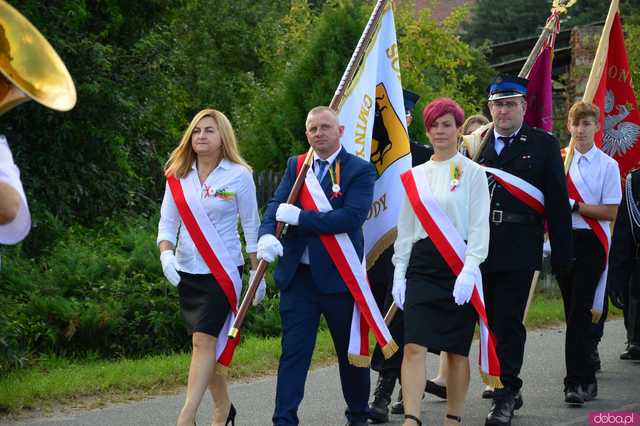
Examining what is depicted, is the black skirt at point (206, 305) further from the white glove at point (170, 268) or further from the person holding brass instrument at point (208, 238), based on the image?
the white glove at point (170, 268)

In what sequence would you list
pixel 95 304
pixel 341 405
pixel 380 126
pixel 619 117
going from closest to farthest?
pixel 341 405 → pixel 380 126 → pixel 95 304 → pixel 619 117

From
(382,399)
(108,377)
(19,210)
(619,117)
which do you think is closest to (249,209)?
(382,399)

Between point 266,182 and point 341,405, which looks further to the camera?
point 266,182

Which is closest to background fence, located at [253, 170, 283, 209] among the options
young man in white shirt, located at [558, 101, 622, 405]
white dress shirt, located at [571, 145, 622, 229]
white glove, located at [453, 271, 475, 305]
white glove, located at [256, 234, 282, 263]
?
young man in white shirt, located at [558, 101, 622, 405]

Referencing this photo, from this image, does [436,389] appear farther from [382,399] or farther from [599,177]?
[599,177]

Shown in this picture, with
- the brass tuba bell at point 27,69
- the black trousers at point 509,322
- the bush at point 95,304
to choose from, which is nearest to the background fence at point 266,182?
the bush at point 95,304

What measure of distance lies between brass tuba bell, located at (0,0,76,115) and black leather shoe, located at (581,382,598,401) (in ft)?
18.9

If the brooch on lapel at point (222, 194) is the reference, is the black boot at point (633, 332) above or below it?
below

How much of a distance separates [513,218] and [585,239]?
4.14 ft

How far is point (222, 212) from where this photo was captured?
6777 mm

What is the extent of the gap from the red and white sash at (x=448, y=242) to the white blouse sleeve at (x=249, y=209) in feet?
2.96

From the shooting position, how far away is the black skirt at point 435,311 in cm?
654

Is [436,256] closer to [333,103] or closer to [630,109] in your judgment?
[333,103]

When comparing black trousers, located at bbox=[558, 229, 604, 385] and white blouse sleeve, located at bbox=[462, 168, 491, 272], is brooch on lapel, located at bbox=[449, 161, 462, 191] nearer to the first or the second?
white blouse sleeve, located at bbox=[462, 168, 491, 272]
